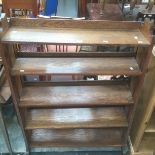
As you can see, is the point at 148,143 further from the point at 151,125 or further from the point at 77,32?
the point at 77,32

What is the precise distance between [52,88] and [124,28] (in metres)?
0.61

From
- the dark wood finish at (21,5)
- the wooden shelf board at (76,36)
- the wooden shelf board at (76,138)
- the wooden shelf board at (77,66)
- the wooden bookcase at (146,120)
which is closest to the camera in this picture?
the wooden shelf board at (76,36)

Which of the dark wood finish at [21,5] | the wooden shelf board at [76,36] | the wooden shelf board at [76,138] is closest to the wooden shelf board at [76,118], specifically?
the wooden shelf board at [76,138]

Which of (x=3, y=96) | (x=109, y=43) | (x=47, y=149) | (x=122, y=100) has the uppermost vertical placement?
(x=109, y=43)

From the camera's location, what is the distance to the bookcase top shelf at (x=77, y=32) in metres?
1.10

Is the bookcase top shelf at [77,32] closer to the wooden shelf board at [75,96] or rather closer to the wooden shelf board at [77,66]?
the wooden shelf board at [77,66]

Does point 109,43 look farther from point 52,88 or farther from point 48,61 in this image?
point 52,88

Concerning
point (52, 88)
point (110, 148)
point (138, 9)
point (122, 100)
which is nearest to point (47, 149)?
point (110, 148)

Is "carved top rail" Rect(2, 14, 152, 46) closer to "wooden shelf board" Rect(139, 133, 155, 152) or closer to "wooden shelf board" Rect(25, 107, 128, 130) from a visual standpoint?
"wooden shelf board" Rect(25, 107, 128, 130)

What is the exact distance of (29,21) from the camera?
3.85ft

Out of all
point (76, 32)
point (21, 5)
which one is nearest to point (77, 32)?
point (76, 32)

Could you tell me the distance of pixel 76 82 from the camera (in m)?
1.53

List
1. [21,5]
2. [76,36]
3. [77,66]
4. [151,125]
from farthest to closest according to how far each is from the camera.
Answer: [21,5] < [151,125] < [77,66] < [76,36]

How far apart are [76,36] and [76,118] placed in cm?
71
